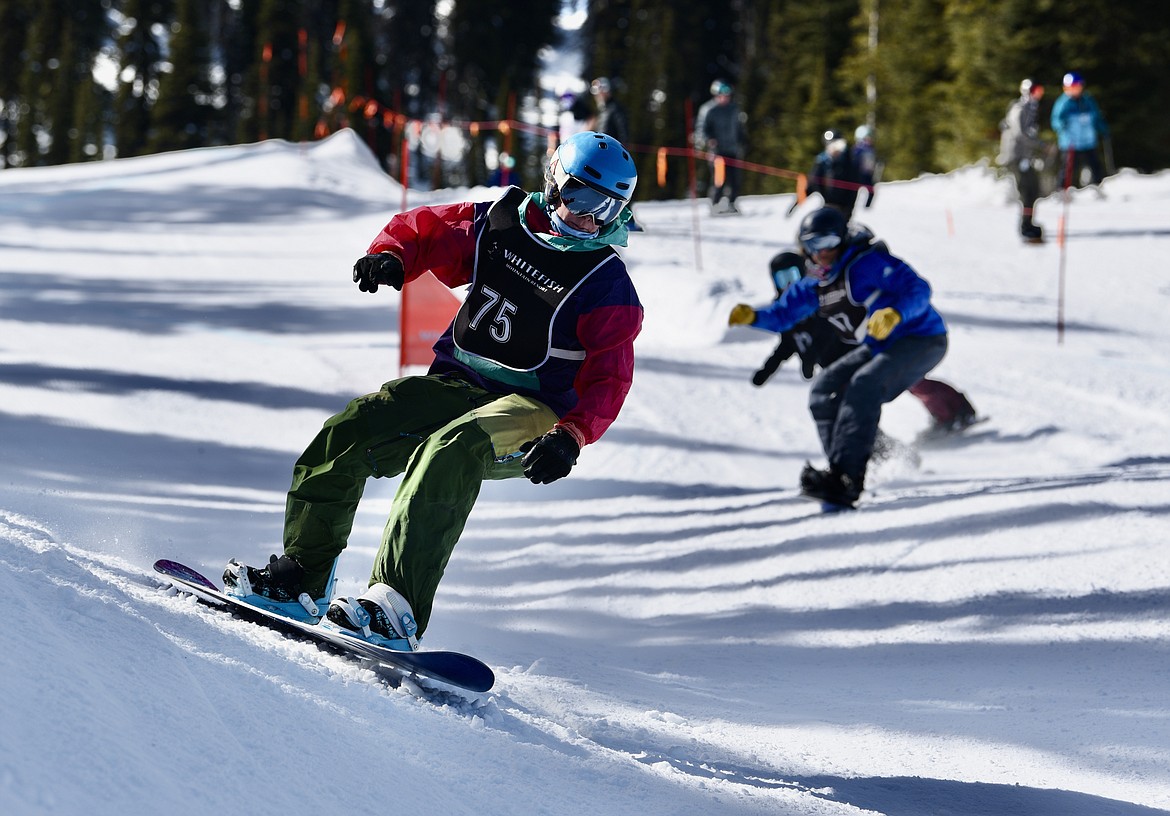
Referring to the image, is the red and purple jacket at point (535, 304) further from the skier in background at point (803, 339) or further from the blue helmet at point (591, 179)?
the skier in background at point (803, 339)

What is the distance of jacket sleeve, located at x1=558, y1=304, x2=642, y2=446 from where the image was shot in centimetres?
373

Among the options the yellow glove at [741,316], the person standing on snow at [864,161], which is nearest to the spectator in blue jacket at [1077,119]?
the person standing on snow at [864,161]

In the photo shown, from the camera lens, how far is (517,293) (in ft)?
12.8

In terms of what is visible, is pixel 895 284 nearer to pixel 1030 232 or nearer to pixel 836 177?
pixel 836 177

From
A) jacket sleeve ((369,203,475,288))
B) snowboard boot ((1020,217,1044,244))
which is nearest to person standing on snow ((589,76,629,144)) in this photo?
snowboard boot ((1020,217,1044,244))

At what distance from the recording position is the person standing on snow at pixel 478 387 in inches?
137

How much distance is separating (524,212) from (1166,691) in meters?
2.89

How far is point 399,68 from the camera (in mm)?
55406

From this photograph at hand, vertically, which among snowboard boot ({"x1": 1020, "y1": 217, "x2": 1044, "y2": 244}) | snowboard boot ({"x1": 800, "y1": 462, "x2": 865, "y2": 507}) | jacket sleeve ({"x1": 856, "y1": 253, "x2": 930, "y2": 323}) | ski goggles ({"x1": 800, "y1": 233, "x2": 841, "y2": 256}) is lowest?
snowboard boot ({"x1": 800, "y1": 462, "x2": 865, "y2": 507})

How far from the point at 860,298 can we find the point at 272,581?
4273 millimetres

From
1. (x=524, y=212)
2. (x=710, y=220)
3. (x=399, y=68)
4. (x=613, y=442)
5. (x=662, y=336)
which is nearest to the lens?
(x=524, y=212)

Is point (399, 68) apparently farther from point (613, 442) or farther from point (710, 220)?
point (613, 442)

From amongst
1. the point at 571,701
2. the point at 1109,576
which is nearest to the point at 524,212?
the point at 571,701

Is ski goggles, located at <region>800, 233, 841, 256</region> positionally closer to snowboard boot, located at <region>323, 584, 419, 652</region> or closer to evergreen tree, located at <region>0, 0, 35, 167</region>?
snowboard boot, located at <region>323, 584, 419, 652</region>
